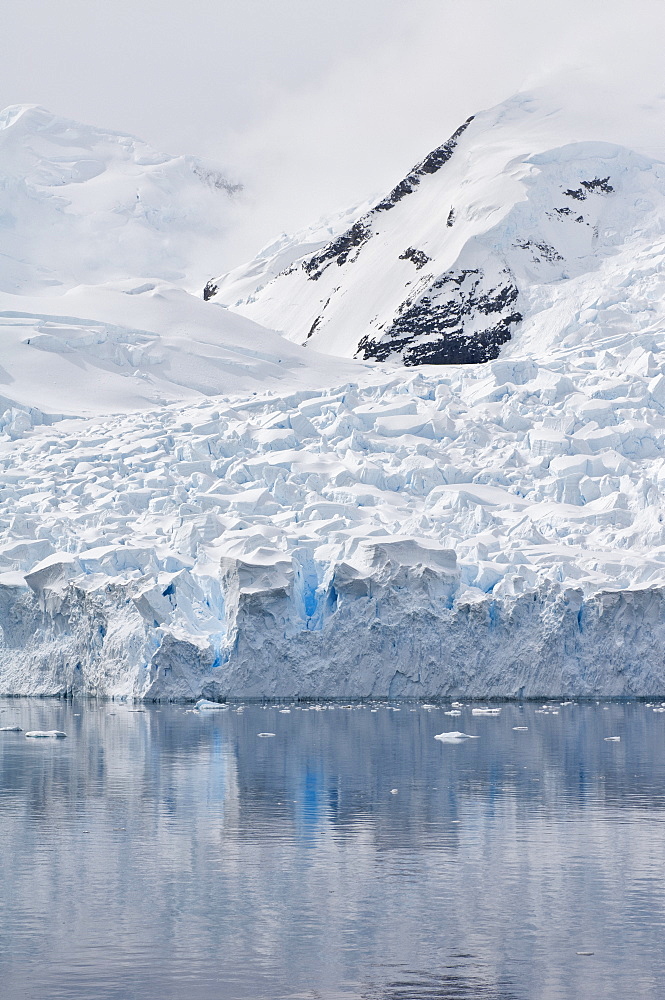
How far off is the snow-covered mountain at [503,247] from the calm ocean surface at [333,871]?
25.3 metres

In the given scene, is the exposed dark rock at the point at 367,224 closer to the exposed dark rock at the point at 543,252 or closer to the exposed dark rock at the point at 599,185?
the exposed dark rock at the point at 599,185

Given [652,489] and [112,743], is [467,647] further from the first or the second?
[112,743]

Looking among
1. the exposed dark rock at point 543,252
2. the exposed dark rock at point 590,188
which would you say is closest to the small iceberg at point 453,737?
the exposed dark rock at point 543,252

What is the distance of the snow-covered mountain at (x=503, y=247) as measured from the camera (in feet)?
138

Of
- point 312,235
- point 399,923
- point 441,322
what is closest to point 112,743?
point 399,923

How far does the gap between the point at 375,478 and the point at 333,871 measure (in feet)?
64.1

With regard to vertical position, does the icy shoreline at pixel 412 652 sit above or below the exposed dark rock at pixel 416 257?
below

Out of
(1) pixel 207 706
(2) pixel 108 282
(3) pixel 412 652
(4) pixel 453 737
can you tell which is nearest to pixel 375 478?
(3) pixel 412 652

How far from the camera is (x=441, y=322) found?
147ft

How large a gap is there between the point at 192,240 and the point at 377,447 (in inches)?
1957

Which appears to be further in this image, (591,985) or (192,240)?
(192,240)

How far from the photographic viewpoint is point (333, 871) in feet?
31.1

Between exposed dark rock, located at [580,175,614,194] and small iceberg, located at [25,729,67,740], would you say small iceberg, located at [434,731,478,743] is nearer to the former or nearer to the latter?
small iceberg, located at [25,729,67,740]

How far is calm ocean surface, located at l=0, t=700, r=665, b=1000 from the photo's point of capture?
704cm
